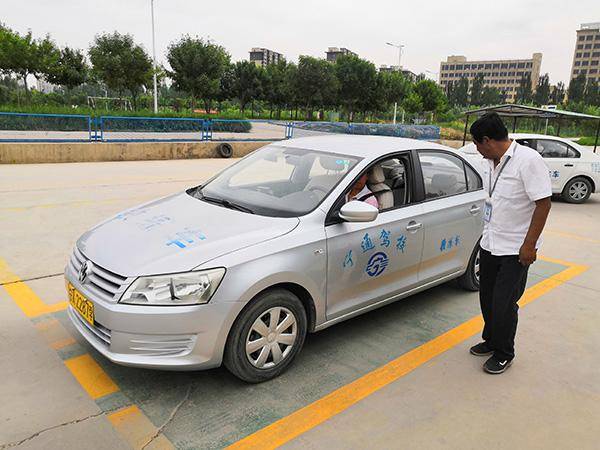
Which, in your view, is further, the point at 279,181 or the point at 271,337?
the point at 279,181

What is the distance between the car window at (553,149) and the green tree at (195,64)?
25033mm

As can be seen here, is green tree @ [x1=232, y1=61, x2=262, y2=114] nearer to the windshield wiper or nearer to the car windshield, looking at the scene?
the car windshield

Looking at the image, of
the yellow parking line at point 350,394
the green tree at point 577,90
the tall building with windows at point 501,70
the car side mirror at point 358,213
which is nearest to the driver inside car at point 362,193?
the car side mirror at point 358,213

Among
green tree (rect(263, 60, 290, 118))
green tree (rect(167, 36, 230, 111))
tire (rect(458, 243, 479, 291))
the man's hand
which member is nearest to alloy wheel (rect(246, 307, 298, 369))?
the man's hand

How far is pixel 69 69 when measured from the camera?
30516 millimetres

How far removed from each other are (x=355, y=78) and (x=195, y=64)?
16.8 m

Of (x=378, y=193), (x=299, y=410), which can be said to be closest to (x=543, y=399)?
(x=299, y=410)

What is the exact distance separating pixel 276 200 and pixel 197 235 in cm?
76

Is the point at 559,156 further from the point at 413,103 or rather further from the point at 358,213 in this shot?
the point at 413,103

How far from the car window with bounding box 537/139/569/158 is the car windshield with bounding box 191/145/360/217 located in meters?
8.10

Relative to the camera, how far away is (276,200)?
354 centimetres

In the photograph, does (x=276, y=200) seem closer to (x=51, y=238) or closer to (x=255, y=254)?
(x=255, y=254)

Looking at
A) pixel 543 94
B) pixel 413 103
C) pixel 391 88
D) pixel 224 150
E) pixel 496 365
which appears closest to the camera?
pixel 496 365

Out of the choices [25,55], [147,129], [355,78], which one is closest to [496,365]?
[147,129]
